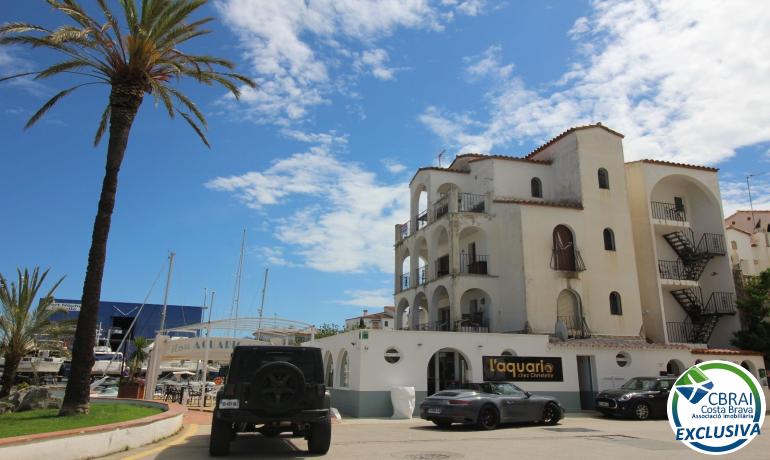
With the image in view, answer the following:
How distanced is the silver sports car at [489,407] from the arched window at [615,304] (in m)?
12.0

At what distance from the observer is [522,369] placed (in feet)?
75.0

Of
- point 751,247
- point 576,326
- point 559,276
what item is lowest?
point 576,326

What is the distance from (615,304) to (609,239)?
3.48 meters

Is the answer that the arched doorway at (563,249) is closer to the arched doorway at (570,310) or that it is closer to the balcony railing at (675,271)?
the arched doorway at (570,310)

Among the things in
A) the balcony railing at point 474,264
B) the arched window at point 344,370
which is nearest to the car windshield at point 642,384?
the balcony railing at point 474,264

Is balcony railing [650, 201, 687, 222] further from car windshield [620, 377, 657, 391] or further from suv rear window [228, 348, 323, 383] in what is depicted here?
suv rear window [228, 348, 323, 383]

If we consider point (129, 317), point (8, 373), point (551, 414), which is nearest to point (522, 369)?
point (551, 414)

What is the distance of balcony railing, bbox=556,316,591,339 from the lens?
26.0 m

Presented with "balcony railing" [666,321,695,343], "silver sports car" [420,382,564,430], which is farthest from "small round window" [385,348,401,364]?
"balcony railing" [666,321,695,343]

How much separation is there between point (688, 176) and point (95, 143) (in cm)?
3083

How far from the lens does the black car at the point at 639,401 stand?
19.2 m

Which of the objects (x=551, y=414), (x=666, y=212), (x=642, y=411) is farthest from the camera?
(x=666, y=212)

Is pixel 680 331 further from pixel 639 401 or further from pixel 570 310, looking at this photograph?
pixel 639 401

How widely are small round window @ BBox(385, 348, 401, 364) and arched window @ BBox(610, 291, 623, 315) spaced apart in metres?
12.7
